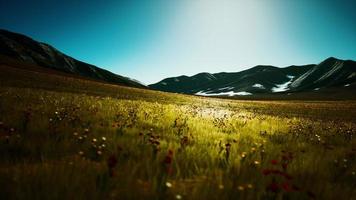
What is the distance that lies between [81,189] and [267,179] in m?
2.71

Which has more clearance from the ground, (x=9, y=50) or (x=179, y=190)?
(x=9, y=50)

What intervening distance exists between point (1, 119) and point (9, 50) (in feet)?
660

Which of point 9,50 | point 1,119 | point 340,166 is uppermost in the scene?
point 9,50

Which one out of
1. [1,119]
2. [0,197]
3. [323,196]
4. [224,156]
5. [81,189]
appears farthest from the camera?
[1,119]

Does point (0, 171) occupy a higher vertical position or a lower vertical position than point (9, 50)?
lower

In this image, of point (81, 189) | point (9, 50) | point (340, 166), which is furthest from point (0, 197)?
point (9, 50)

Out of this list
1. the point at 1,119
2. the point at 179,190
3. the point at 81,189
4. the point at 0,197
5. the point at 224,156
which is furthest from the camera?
the point at 1,119

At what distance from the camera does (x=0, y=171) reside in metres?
2.95

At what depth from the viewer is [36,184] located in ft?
8.55

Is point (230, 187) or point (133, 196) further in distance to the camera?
point (230, 187)

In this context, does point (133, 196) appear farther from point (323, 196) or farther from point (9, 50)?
point (9, 50)

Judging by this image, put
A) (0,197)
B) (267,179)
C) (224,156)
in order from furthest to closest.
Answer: (224,156) < (267,179) < (0,197)

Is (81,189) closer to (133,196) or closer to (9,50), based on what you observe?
(133,196)

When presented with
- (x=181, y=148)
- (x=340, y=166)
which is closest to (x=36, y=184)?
(x=181, y=148)
